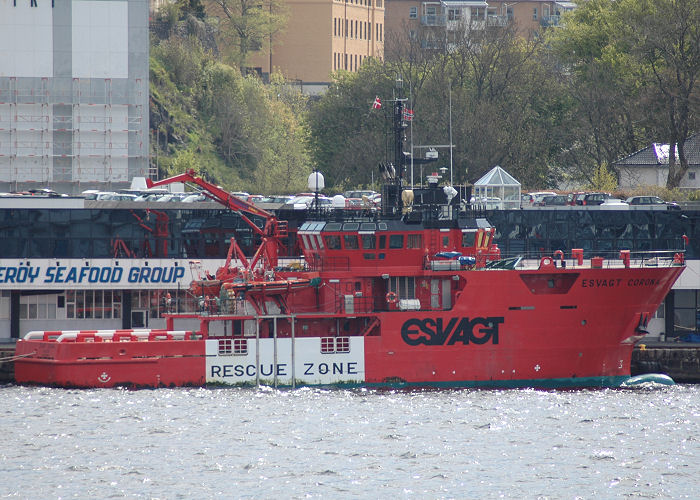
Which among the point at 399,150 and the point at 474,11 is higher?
the point at 474,11

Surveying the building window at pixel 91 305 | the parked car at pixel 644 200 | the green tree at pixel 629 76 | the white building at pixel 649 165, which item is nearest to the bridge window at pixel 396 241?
the building window at pixel 91 305

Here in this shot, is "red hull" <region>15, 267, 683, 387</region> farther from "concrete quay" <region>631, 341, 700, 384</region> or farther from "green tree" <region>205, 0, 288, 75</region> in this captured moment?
"green tree" <region>205, 0, 288, 75</region>

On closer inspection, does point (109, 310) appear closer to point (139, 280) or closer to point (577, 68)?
point (139, 280)

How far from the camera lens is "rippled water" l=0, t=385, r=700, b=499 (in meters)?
40.4

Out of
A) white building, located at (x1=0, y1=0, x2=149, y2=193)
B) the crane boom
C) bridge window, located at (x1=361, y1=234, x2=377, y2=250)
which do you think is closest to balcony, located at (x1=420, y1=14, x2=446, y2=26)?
white building, located at (x1=0, y1=0, x2=149, y2=193)

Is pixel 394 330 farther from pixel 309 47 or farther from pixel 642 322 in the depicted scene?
pixel 309 47

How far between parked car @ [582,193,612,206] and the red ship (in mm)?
22119

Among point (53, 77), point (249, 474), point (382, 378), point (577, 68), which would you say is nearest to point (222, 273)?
point (382, 378)

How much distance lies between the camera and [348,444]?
→ 148ft

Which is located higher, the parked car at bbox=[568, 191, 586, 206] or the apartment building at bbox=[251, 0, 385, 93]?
the apartment building at bbox=[251, 0, 385, 93]

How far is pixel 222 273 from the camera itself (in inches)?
2265

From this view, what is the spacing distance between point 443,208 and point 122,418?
16.4m

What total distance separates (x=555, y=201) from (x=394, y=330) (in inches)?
1094

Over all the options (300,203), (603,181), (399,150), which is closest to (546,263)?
(399,150)
